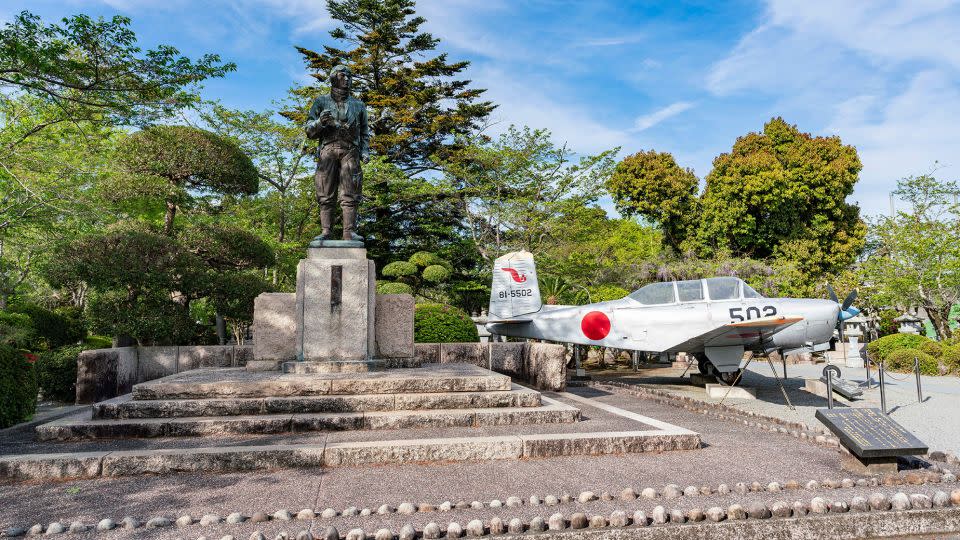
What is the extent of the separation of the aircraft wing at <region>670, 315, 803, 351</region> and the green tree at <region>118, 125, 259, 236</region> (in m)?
10.8

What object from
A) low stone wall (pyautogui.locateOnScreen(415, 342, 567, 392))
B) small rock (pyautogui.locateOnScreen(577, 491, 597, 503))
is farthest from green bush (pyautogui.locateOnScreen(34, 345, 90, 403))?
small rock (pyautogui.locateOnScreen(577, 491, 597, 503))

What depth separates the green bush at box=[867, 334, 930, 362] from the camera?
1677 centimetres

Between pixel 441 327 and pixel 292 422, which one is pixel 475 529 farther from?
Answer: pixel 441 327

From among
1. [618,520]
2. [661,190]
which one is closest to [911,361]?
[661,190]

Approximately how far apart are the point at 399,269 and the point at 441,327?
8.56 meters

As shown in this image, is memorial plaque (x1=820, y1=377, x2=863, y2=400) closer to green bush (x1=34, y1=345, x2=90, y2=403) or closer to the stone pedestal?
the stone pedestal

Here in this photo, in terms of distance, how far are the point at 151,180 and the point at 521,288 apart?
8980mm

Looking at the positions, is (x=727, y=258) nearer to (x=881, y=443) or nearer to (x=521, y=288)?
(x=521, y=288)

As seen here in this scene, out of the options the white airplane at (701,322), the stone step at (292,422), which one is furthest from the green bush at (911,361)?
the stone step at (292,422)

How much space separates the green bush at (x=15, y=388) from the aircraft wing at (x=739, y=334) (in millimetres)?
10565

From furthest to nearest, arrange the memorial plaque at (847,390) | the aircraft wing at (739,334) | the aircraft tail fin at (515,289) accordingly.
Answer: the aircraft tail fin at (515,289), the memorial plaque at (847,390), the aircraft wing at (739,334)

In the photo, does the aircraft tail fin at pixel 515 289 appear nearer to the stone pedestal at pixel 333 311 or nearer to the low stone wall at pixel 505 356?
the low stone wall at pixel 505 356

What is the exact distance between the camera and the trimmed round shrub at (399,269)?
19741 mm

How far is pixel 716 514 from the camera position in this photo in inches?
130
